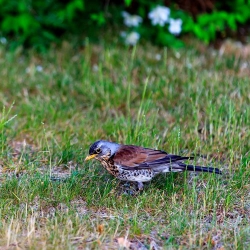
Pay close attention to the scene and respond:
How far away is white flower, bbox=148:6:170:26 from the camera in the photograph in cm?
921

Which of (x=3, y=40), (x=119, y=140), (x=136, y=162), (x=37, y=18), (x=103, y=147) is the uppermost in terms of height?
(x=37, y=18)

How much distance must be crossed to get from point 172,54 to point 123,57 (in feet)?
2.73

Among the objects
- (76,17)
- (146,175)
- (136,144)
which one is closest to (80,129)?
(136,144)

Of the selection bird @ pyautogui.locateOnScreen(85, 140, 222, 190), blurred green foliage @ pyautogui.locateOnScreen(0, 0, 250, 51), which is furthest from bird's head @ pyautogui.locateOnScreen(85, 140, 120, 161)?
blurred green foliage @ pyautogui.locateOnScreen(0, 0, 250, 51)

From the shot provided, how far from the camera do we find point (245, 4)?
9.75 meters

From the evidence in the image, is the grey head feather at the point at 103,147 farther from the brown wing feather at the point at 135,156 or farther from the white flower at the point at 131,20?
the white flower at the point at 131,20

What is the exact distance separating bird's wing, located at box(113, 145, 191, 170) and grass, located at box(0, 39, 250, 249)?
0.75ft

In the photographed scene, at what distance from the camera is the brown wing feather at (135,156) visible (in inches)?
227

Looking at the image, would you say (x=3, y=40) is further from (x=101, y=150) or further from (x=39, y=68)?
(x=101, y=150)

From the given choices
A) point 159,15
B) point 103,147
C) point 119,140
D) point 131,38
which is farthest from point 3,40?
point 103,147

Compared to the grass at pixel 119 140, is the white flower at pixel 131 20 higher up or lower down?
higher up

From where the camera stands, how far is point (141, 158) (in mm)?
5797

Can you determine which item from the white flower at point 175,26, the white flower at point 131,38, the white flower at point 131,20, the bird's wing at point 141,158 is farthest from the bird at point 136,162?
the white flower at point 131,20

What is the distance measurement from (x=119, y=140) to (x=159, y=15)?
9.99ft
